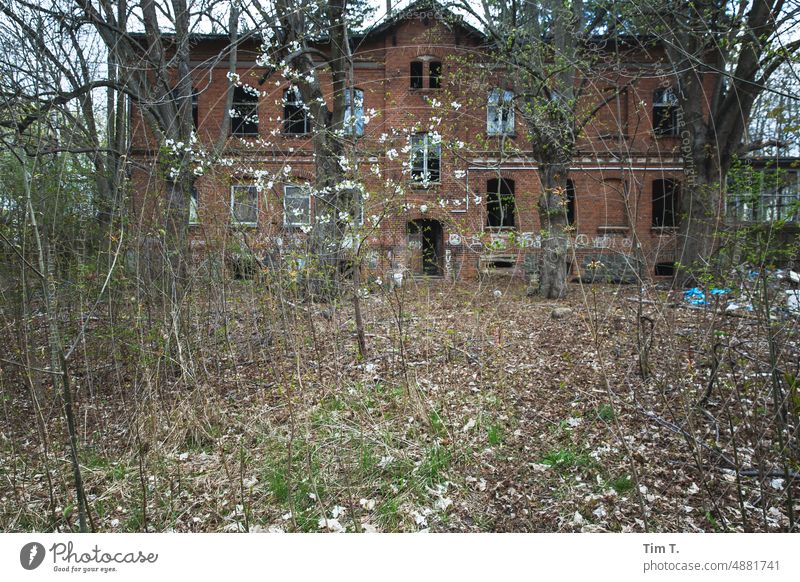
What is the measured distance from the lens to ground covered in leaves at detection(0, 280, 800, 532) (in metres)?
2.72

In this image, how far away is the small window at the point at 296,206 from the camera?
4.36 meters

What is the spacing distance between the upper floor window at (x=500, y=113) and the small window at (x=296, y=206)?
9.60 feet

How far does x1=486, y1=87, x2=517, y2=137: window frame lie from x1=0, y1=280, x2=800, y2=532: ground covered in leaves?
3123 mm

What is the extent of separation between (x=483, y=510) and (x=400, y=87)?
593 inches

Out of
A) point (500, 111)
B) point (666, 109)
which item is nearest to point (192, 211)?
point (500, 111)

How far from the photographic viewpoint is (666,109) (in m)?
5.48

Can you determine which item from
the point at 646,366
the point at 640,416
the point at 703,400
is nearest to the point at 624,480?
the point at 640,416

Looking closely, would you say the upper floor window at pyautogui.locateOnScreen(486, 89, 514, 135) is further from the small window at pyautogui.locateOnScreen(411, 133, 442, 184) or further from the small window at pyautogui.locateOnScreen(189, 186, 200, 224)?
the small window at pyautogui.locateOnScreen(189, 186, 200, 224)

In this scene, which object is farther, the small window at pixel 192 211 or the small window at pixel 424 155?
the small window at pixel 424 155

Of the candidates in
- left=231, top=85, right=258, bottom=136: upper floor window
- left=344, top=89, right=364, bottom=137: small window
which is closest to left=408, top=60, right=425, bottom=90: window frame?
left=231, top=85, right=258, bottom=136: upper floor window

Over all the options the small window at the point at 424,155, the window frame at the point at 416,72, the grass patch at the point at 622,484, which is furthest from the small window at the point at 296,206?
the window frame at the point at 416,72

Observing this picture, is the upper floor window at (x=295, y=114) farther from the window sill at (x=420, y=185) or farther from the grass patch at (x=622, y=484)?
the grass patch at (x=622, y=484)

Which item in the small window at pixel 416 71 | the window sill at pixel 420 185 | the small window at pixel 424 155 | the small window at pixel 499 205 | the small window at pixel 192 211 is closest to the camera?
the small window at pixel 192 211

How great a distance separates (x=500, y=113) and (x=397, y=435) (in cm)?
564
